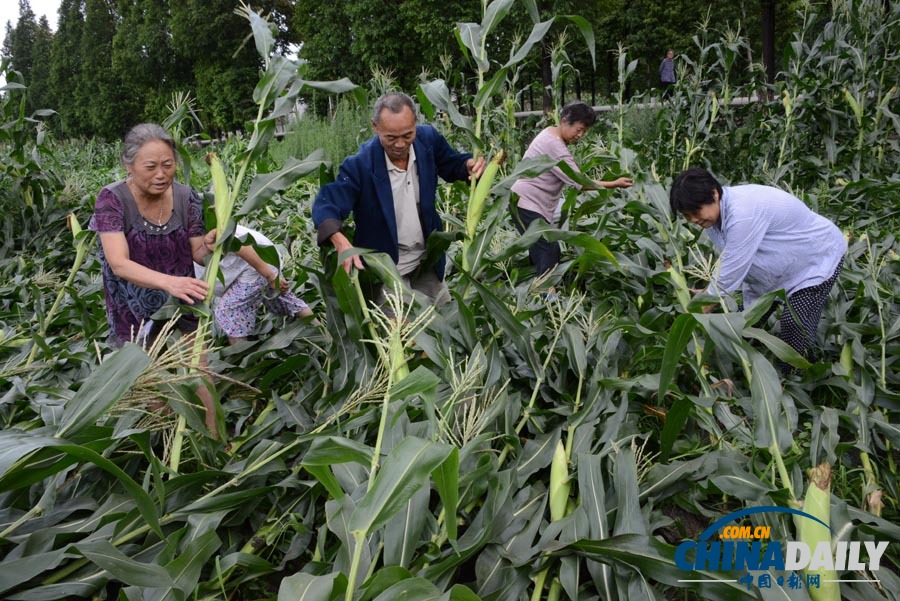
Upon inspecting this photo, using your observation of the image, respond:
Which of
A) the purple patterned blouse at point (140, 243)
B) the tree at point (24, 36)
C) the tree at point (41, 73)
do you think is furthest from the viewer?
the tree at point (24, 36)

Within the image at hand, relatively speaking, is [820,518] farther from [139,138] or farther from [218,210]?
[139,138]

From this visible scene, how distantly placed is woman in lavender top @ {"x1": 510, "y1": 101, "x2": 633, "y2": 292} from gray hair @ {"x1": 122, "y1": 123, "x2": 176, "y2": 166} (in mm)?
2438

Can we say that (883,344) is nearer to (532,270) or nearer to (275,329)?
(532,270)

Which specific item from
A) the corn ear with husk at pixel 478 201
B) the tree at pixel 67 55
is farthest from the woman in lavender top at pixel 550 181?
the tree at pixel 67 55

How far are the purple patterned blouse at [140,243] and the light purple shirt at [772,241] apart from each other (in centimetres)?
241

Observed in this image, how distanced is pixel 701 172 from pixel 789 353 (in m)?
0.96

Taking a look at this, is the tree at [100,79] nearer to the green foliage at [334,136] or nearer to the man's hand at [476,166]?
the green foliage at [334,136]

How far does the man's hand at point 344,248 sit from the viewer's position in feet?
8.71

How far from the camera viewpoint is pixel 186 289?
228 centimetres

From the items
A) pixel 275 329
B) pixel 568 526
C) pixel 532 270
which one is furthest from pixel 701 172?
pixel 275 329

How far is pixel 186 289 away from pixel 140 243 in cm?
45

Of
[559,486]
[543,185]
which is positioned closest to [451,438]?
[559,486]

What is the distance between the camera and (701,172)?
290 centimetres

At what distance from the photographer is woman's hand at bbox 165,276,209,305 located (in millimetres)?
2278
